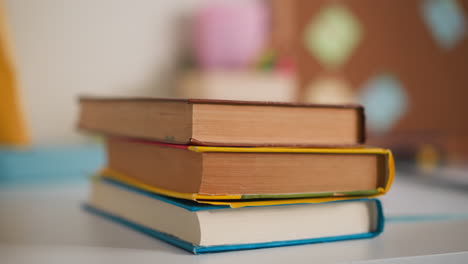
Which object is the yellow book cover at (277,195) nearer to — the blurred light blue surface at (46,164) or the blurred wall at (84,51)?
the blurred light blue surface at (46,164)

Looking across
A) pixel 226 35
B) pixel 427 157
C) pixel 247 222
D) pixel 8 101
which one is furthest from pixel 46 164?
pixel 427 157

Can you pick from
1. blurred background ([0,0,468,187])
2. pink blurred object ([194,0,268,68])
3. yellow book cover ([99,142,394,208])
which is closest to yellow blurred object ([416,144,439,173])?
blurred background ([0,0,468,187])

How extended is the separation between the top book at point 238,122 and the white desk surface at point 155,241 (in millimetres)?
88

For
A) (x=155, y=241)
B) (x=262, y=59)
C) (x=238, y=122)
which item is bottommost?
(x=155, y=241)

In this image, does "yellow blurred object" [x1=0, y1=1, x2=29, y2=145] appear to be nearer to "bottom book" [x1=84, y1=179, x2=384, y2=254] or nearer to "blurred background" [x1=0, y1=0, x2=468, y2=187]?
"blurred background" [x1=0, y1=0, x2=468, y2=187]

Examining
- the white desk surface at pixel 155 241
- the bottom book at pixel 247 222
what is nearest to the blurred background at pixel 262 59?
the white desk surface at pixel 155 241

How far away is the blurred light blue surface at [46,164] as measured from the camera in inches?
39.4

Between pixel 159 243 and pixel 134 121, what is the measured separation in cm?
12

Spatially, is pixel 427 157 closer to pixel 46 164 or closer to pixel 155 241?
pixel 46 164

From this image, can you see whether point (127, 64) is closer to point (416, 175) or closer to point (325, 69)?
point (325, 69)

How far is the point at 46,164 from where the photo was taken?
1.04 metres

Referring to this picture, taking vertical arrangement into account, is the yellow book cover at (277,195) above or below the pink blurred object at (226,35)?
below

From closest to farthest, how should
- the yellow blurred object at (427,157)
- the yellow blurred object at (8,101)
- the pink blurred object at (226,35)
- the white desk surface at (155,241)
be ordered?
the white desk surface at (155,241), the yellow blurred object at (8,101), the yellow blurred object at (427,157), the pink blurred object at (226,35)

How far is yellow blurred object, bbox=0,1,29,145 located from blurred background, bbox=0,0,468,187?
179mm
